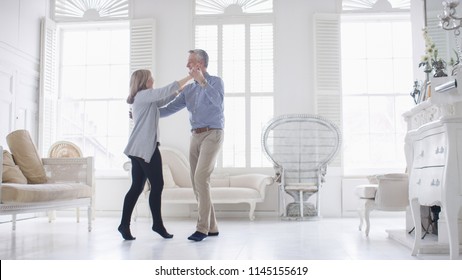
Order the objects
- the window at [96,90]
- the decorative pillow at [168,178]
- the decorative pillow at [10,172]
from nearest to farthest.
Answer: the decorative pillow at [10,172]
the decorative pillow at [168,178]
the window at [96,90]

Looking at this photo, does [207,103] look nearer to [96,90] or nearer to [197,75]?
[197,75]

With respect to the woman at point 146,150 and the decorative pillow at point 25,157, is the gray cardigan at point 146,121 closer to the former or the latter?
the woman at point 146,150

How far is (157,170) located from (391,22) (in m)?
4.39

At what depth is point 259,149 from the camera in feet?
19.8

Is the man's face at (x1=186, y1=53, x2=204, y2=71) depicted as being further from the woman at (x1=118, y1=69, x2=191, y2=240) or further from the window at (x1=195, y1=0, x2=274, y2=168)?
the window at (x1=195, y1=0, x2=274, y2=168)

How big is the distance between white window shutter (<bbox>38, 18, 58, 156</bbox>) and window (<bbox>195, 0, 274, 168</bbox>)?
6.36 ft

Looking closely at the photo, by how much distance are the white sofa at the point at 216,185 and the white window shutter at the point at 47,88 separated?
1417 millimetres

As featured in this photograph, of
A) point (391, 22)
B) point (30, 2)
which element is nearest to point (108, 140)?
point (30, 2)

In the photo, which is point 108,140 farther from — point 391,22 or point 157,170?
point 391,22

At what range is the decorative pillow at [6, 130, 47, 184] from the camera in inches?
162

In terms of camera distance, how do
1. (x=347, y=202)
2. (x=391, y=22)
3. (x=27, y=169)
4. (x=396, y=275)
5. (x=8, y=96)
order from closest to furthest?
(x=396, y=275) < (x=27, y=169) < (x=8, y=96) < (x=347, y=202) < (x=391, y=22)

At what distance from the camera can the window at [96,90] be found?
6430 mm

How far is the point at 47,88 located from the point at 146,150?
137 inches

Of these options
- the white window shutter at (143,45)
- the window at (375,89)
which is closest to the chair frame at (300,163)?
the window at (375,89)
